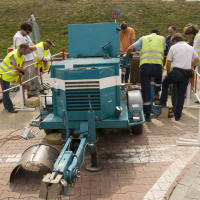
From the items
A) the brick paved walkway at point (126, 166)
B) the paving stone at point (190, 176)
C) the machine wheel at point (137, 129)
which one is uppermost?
the machine wheel at point (137, 129)

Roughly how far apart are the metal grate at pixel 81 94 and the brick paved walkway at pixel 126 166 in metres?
0.99

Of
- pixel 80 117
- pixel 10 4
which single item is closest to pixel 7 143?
pixel 80 117

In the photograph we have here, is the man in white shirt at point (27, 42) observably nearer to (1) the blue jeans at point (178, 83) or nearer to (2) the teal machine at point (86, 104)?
(2) the teal machine at point (86, 104)

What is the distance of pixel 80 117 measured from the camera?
4684mm

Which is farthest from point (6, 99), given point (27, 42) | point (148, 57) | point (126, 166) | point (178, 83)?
point (178, 83)

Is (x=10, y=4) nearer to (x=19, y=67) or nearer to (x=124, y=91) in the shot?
(x=19, y=67)

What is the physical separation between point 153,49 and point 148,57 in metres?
0.21

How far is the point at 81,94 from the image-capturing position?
4590 millimetres

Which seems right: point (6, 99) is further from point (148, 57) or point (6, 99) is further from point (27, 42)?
point (148, 57)

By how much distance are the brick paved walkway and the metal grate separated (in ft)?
3.24

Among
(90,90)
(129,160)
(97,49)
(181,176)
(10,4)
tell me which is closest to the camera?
(181,176)

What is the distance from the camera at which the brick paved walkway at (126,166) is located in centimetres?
394

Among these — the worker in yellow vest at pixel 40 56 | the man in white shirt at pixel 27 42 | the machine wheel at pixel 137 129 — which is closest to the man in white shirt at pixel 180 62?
the machine wheel at pixel 137 129

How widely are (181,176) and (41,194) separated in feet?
7.33
